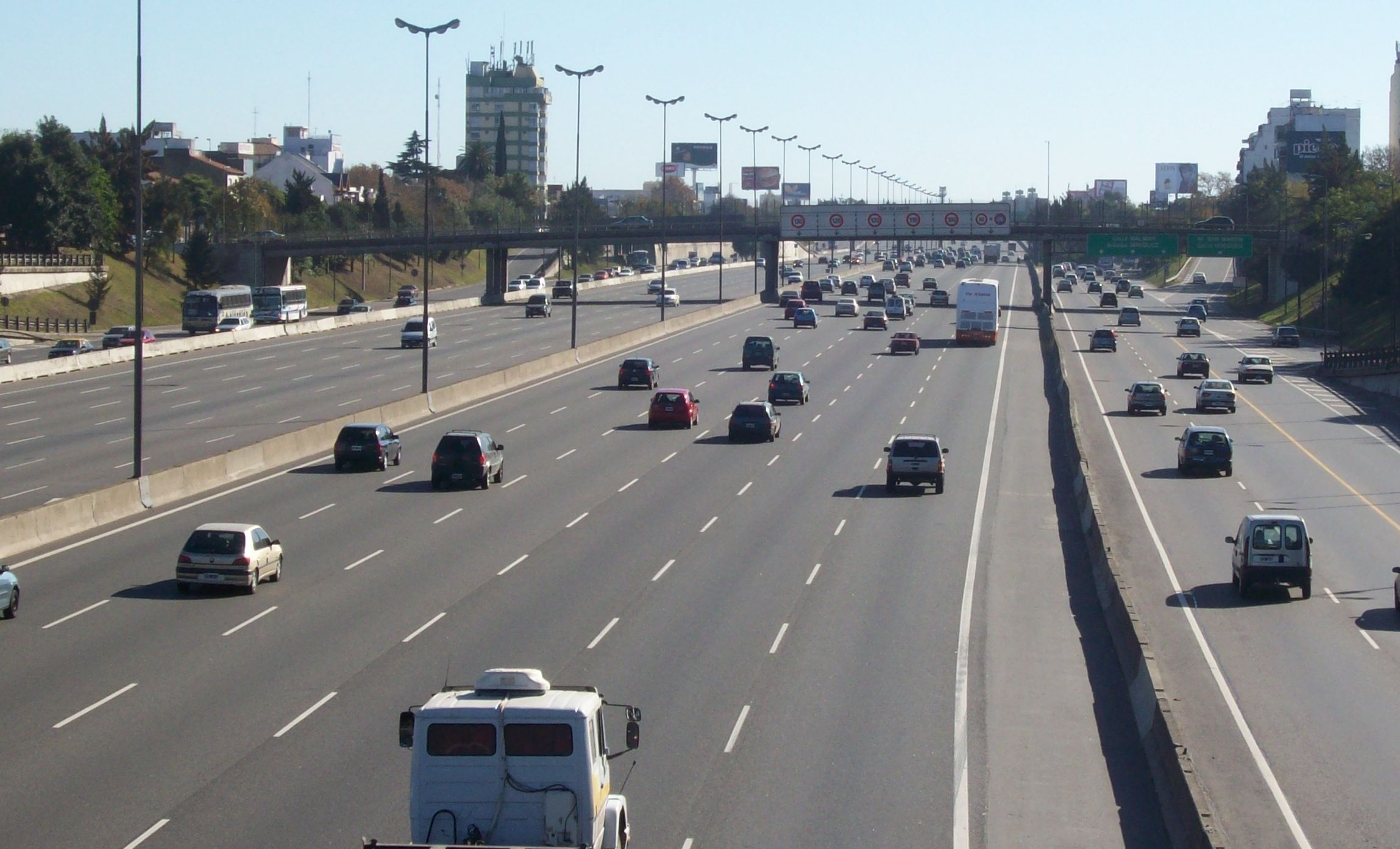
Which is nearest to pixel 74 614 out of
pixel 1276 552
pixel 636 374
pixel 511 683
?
pixel 511 683

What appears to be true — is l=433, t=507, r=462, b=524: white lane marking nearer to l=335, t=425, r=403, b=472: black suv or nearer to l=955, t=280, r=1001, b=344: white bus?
l=335, t=425, r=403, b=472: black suv

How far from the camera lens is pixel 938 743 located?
63.0 feet

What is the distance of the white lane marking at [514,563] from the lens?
96.5 ft

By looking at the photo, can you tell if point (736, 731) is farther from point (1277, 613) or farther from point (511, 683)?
point (1277, 613)

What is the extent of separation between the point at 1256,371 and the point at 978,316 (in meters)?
15.6

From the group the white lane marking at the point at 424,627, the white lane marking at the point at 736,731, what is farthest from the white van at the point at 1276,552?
the white lane marking at the point at 424,627

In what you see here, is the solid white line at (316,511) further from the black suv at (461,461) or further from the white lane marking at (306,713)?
the white lane marking at (306,713)

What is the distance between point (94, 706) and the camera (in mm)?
19953

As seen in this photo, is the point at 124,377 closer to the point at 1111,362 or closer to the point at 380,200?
the point at 1111,362

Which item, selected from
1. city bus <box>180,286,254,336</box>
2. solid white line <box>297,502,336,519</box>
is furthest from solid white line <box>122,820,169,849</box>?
city bus <box>180,286,254,336</box>

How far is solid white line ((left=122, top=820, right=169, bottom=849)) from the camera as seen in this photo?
15.0 metres

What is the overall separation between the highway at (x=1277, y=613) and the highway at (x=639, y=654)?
1.23 meters

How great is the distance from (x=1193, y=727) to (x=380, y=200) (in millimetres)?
154719

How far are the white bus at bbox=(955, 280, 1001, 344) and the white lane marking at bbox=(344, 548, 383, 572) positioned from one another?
2298 inches
